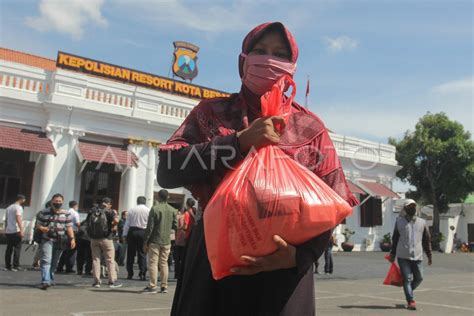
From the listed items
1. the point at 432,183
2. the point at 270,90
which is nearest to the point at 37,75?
the point at 270,90

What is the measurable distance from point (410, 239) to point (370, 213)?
20.5 m

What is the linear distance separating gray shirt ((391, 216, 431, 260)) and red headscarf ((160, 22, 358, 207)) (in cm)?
581

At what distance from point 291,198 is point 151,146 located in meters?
18.4

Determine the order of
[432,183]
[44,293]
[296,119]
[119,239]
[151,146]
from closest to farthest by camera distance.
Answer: [296,119] < [44,293] < [119,239] < [151,146] < [432,183]

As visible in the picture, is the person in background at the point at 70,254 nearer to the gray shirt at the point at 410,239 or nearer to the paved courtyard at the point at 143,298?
the paved courtyard at the point at 143,298

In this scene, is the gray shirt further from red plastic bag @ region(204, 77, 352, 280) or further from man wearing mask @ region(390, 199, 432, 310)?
red plastic bag @ region(204, 77, 352, 280)

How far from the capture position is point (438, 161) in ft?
107

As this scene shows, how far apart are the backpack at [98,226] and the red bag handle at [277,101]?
7.22 m

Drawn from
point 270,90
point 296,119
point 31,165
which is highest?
point 31,165

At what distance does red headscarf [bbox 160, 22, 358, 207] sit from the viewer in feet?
5.71

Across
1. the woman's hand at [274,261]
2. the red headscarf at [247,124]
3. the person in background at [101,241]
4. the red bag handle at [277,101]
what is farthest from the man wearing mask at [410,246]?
the woman's hand at [274,261]

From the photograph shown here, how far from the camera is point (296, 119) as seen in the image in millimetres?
1813

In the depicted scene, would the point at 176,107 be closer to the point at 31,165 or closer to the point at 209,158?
the point at 31,165

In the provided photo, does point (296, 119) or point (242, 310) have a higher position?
point (296, 119)
